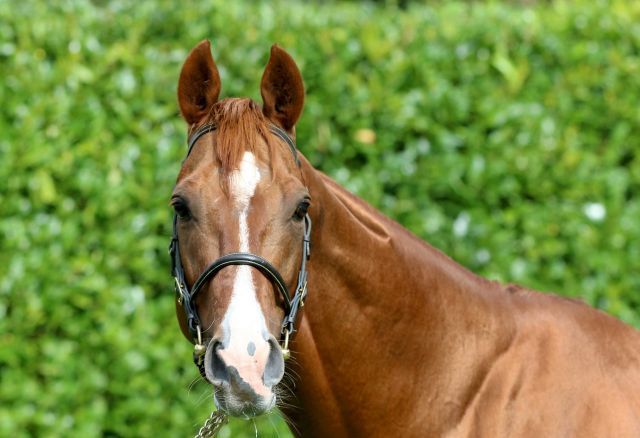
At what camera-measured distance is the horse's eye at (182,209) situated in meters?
2.63

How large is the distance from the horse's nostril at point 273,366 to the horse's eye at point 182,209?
1.45ft

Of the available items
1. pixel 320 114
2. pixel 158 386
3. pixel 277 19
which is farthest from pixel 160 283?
pixel 277 19

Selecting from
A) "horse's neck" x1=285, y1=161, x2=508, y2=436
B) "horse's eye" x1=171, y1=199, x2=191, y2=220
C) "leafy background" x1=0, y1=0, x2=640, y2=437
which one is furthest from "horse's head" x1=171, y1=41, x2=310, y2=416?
"leafy background" x1=0, y1=0, x2=640, y2=437

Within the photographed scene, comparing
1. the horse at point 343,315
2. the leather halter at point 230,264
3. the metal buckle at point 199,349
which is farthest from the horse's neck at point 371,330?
the metal buckle at point 199,349

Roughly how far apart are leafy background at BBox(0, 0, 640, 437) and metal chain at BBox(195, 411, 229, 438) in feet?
6.90

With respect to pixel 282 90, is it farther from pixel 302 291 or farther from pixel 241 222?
pixel 302 291

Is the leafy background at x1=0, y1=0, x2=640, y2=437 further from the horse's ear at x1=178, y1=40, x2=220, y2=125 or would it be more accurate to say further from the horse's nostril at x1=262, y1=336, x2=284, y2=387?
the horse's nostril at x1=262, y1=336, x2=284, y2=387

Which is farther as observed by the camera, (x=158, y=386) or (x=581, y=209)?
(x=581, y=209)

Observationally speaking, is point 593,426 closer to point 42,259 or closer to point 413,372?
point 413,372

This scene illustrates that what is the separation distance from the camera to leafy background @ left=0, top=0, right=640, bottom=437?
508cm

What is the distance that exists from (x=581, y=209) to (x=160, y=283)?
2463 millimetres

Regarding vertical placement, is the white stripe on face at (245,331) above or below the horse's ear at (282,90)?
below

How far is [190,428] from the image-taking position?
5215mm

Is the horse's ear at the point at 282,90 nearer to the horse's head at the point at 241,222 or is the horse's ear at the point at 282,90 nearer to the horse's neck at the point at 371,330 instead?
the horse's head at the point at 241,222
